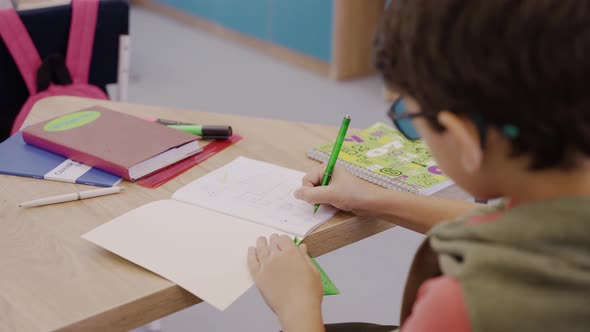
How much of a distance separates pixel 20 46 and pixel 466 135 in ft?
4.57

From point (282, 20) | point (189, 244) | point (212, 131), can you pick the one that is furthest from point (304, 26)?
point (189, 244)

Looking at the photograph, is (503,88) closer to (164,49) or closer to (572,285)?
(572,285)

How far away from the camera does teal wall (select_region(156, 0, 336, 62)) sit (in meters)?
3.82

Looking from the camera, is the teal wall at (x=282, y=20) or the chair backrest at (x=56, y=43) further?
the teal wall at (x=282, y=20)

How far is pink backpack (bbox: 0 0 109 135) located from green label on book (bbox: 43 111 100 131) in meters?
0.39

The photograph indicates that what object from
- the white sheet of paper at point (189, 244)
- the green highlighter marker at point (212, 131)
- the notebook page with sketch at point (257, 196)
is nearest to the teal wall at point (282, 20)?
the green highlighter marker at point (212, 131)

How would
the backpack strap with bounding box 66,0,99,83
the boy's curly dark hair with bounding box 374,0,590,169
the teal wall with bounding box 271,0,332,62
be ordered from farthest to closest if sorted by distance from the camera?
the teal wall with bounding box 271,0,332,62
the backpack strap with bounding box 66,0,99,83
the boy's curly dark hair with bounding box 374,0,590,169

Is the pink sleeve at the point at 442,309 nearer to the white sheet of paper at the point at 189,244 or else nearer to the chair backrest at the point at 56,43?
the white sheet of paper at the point at 189,244

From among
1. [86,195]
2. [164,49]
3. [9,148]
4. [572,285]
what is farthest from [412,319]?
[164,49]

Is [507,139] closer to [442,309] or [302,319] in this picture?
[442,309]

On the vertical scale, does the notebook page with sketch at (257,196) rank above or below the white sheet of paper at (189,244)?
above

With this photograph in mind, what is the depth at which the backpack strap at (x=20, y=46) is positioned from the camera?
1.66 meters

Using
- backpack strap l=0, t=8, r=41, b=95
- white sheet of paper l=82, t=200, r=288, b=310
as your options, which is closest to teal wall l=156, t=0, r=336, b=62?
backpack strap l=0, t=8, r=41, b=95

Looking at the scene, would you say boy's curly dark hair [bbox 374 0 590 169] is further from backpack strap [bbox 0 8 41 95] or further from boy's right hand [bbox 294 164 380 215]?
backpack strap [bbox 0 8 41 95]
